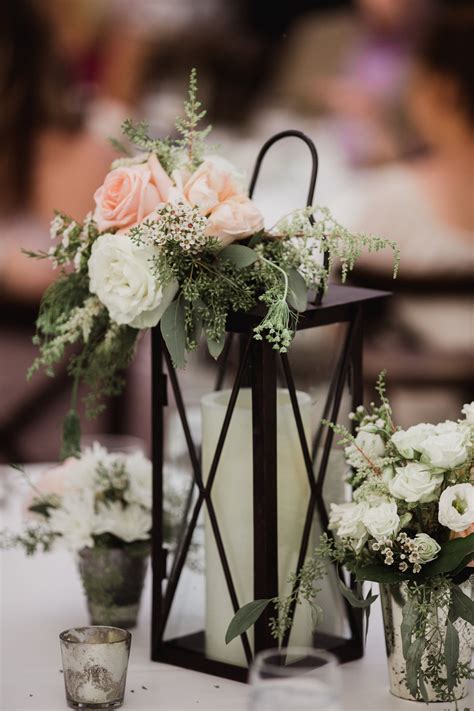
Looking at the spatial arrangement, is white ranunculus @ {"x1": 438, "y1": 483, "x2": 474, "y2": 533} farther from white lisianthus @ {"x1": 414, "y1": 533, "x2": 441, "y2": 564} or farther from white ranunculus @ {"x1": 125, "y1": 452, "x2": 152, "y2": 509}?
white ranunculus @ {"x1": 125, "y1": 452, "x2": 152, "y2": 509}

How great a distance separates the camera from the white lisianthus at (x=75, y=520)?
1399 mm

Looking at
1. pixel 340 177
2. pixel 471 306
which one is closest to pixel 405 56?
pixel 340 177

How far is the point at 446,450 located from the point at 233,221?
307mm

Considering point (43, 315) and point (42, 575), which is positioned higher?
point (43, 315)

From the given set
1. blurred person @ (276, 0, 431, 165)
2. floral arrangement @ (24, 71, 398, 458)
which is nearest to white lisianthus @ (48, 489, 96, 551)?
floral arrangement @ (24, 71, 398, 458)

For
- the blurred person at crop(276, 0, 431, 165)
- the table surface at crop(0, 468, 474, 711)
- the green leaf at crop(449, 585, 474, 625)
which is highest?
the blurred person at crop(276, 0, 431, 165)

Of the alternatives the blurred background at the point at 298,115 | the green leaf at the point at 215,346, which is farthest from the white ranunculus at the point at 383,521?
the blurred background at the point at 298,115

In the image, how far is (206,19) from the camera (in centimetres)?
404

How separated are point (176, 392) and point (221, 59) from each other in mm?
2960

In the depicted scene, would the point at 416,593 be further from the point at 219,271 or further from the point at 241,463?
the point at 219,271

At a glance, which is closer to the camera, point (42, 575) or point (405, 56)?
point (42, 575)

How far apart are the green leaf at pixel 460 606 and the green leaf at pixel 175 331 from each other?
0.35 m

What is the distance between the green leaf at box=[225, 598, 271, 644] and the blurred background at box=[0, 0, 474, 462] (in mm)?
2835

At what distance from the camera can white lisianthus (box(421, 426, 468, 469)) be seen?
3.67 feet
